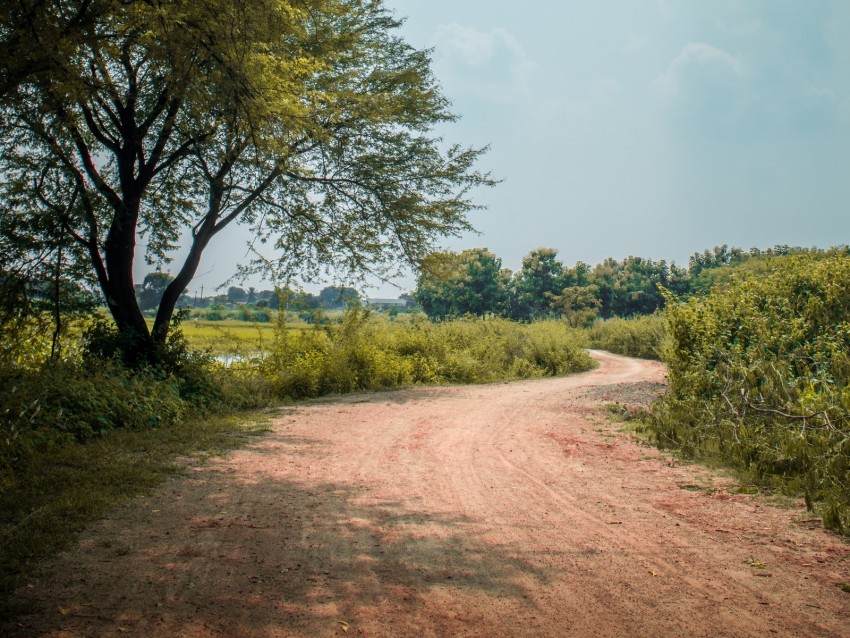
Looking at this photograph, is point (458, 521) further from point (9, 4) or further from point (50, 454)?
point (9, 4)

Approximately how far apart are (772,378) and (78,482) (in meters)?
8.59

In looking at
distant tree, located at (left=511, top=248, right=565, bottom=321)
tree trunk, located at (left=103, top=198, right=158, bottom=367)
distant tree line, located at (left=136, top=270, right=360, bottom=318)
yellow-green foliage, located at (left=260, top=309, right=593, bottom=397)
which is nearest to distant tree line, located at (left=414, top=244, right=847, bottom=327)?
distant tree, located at (left=511, top=248, right=565, bottom=321)

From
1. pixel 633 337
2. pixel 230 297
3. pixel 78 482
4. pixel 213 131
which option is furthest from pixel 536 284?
pixel 78 482

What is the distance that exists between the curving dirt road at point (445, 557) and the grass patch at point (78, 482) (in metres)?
0.23

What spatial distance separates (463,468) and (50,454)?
15.5 feet

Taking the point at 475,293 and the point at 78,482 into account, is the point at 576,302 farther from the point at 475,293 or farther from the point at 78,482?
the point at 78,482

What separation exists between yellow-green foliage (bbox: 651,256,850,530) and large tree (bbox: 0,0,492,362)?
7.10 meters

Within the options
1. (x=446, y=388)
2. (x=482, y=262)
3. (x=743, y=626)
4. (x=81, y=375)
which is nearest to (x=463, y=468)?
(x=743, y=626)

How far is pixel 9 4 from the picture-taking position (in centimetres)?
681

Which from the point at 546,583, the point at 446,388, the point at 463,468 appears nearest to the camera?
the point at 546,583

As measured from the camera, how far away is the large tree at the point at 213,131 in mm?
7844

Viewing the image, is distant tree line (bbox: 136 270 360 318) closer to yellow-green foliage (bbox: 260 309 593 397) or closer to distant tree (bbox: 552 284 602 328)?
yellow-green foliage (bbox: 260 309 593 397)

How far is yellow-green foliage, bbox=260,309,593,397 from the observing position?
1652 cm

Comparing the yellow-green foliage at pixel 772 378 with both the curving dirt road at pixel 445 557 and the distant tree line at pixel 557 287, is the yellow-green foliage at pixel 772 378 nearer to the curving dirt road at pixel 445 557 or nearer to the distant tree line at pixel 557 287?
the curving dirt road at pixel 445 557
